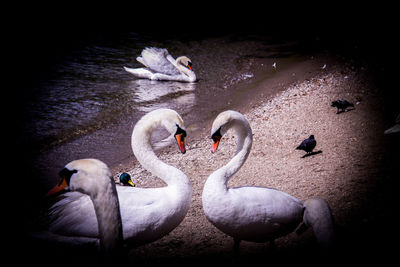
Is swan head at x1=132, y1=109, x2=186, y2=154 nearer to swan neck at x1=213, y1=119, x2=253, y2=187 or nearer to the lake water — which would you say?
swan neck at x1=213, y1=119, x2=253, y2=187

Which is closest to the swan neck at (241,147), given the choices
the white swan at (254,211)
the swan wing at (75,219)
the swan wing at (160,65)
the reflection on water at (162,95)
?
the white swan at (254,211)

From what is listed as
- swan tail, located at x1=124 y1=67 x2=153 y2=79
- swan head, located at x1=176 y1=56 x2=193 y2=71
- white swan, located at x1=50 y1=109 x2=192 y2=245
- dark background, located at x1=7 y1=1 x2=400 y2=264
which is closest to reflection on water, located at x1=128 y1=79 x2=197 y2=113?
swan tail, located at x1=124 y1=67 x2=153 y2=79

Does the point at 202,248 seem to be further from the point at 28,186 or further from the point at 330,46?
A: the point at 330,46

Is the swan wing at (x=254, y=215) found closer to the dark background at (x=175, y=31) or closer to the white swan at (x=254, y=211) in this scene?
the white swan at (x=254, y=211)

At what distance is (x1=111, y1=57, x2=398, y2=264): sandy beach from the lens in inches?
→ 138

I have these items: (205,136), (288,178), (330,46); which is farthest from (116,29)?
(288,178)

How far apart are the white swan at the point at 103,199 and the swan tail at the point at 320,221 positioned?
4.95 ft

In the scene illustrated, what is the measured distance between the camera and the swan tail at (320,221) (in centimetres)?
287

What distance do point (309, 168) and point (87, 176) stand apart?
315 cm

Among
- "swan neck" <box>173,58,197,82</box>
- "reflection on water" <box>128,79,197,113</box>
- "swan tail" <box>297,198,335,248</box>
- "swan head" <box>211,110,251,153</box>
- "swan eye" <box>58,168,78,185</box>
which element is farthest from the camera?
"swan neck" <box>173,58,197,82</box>

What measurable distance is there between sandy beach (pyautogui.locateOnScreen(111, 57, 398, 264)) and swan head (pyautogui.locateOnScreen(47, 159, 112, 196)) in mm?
1419

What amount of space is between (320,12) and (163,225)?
70.7 feet

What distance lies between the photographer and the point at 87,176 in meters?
2.58

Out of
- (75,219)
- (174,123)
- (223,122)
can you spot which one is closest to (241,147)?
(223,122)
